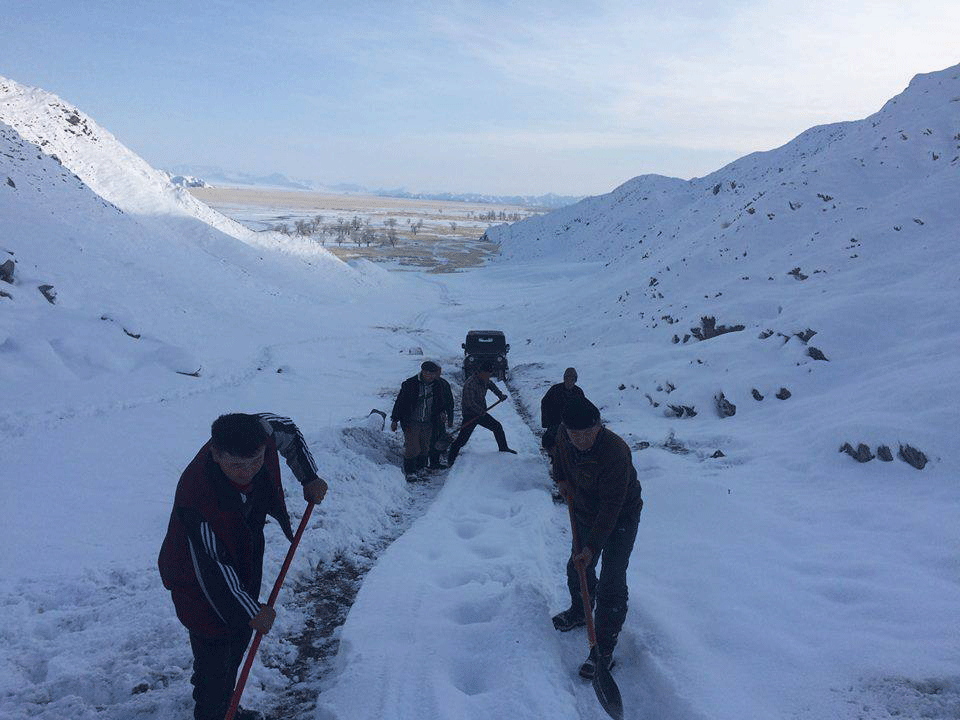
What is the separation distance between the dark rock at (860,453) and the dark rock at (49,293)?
16176mm

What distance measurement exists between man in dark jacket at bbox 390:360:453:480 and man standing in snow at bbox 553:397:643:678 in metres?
4.44

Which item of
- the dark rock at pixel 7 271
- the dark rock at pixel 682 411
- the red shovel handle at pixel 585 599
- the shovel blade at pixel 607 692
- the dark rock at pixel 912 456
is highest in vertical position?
the dark rock at pixel 7 271

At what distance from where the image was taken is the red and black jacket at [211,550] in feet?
10.5

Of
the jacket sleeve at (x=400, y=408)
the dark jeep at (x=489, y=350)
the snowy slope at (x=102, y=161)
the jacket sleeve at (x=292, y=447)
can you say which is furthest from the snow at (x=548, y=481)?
the snowy slope at (x=102, y=161)

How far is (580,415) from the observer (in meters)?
4.16

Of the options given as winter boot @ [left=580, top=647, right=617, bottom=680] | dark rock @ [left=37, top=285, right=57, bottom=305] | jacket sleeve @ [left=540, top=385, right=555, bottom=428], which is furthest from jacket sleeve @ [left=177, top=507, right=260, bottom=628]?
dark rock @ [left=37, top=285, right=57, bottom=305]

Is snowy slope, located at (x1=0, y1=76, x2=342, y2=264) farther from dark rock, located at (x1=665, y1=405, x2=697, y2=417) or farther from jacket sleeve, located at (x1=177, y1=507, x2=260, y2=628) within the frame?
jacket sleeve, located at (x1=177, y1=507, x2=260, y2=628)

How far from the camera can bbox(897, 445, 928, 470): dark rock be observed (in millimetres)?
7566

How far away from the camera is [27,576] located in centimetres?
509

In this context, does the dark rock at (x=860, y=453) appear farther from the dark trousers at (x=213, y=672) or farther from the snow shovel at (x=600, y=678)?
the dark trousers at (x=213, y=672)

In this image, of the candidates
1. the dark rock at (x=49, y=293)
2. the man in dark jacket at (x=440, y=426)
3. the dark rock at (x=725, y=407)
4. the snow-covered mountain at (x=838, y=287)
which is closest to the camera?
the man in dark jacket at (x=440, y=426)

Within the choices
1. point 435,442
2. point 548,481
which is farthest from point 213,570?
point 435,442

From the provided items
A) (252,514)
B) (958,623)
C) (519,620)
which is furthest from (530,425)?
(252,514)

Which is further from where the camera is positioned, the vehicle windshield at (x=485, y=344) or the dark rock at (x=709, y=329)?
the vehicle windshield at (x=485, y=344)
